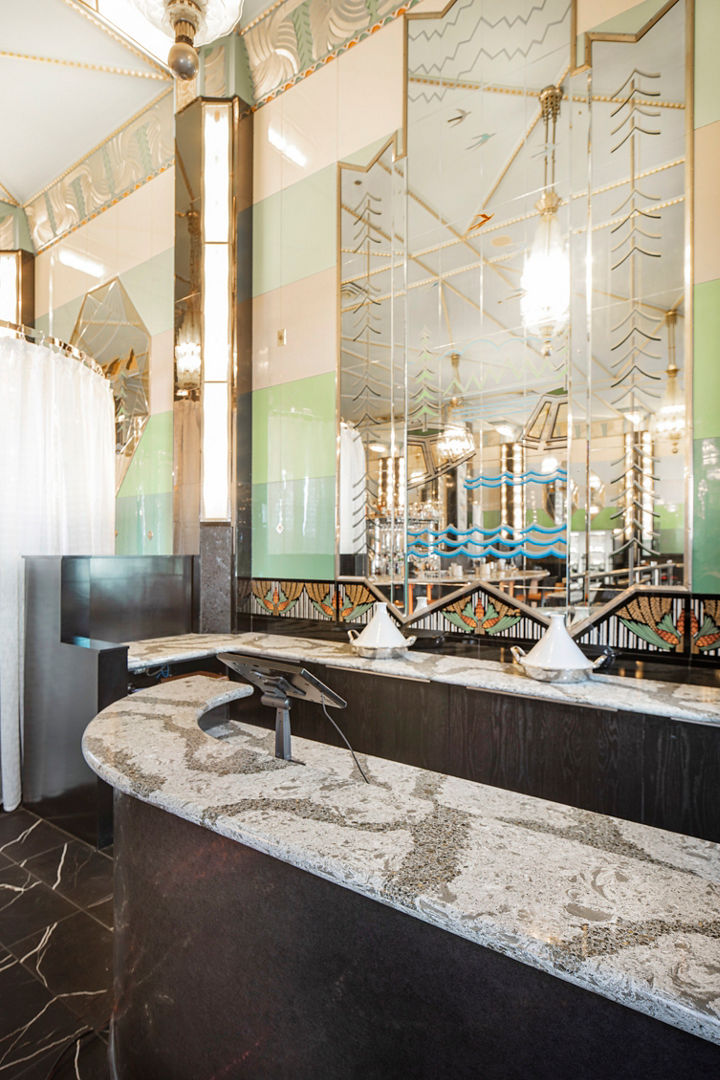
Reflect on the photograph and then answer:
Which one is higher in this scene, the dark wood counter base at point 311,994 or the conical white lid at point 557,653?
the conical white lid at point 557,653

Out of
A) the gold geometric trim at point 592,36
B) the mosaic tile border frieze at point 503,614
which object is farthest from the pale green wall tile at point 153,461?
the gold geometric trim at point 592,36

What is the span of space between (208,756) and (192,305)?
3119mm

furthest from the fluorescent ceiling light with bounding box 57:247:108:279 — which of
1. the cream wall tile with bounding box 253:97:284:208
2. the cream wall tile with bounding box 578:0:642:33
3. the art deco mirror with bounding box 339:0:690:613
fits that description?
the cream wall tile with bounding box 578:0:642:33

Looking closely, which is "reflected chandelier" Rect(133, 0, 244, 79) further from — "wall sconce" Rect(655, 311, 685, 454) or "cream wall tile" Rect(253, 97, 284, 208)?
"wall sconce" Rect(655, 311, 685, 454)

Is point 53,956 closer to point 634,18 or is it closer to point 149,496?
point 149,496

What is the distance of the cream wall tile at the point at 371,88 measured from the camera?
304 cm

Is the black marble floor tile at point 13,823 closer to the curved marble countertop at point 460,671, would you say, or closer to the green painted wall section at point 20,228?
the curved marble countertop at point 460,671

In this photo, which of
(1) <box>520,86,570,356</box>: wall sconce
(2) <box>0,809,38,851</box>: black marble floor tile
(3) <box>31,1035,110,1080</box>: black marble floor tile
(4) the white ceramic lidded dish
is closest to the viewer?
(3) <box>31,1035,110,1080</box>: black marble floor tile

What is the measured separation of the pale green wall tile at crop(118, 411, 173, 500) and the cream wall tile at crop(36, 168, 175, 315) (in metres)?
1.29

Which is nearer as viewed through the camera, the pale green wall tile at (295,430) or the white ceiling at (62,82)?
the pale green wall tile at (295,430)

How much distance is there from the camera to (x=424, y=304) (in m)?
2.95

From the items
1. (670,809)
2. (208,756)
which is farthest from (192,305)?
(670,809)

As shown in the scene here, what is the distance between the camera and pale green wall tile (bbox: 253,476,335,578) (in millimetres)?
3344

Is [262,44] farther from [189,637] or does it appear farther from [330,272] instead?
[189,637]
